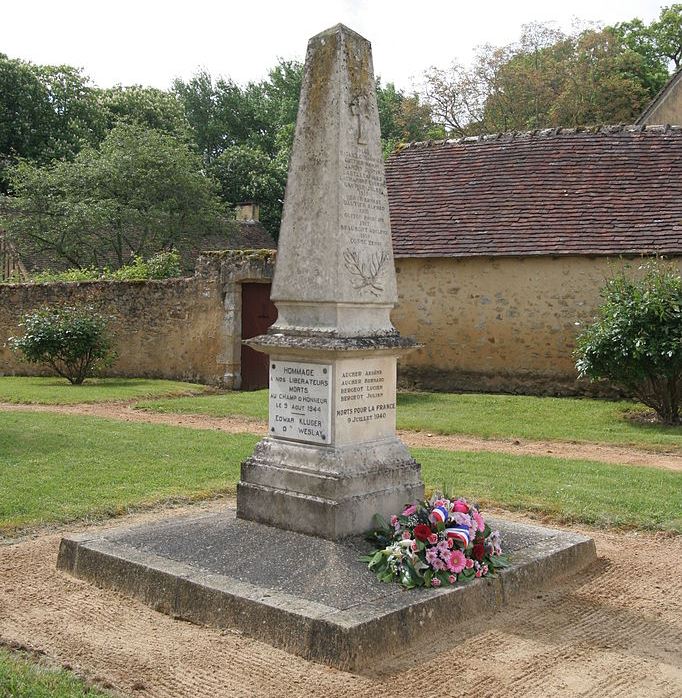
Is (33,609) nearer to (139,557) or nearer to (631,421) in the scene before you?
(139,557)

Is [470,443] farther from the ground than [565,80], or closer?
closer

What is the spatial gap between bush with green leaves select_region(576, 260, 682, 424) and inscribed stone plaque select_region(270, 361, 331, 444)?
8.51m

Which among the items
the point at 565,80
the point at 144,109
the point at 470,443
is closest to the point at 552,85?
the point at 565,80

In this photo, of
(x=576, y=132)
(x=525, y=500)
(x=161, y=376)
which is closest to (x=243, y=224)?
(x=161, y=376)

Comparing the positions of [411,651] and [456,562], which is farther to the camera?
[456,562]

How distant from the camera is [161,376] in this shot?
20281mm

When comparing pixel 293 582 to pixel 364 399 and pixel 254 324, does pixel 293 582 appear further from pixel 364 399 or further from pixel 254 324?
pixel 254 324

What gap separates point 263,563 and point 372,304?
1.88 metres

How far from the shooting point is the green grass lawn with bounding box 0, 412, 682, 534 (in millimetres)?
7730

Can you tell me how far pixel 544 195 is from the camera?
1820 cm

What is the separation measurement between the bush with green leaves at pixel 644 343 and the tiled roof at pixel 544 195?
227cm

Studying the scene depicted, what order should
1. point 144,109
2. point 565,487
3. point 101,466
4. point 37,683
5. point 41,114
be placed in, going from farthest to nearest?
point 144,109 < point 41,114 < point 101,466 < point 565,487 < point 37,683

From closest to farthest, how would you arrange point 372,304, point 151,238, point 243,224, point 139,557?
point 139,557
point 372,304
point 151,238
point 243,224

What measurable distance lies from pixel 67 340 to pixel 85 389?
1668 millimetres
